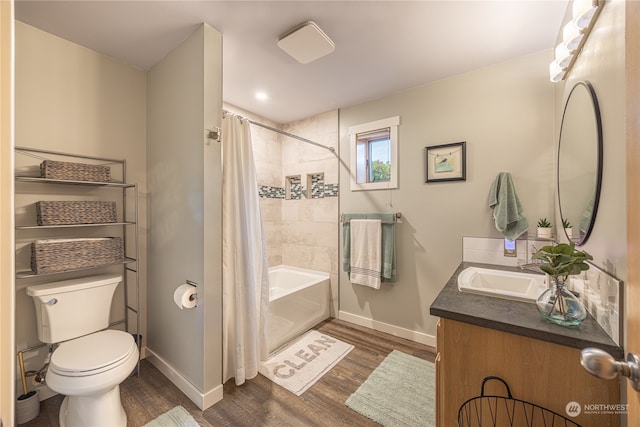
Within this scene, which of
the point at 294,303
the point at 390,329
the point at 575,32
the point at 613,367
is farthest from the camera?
the point at 390,329

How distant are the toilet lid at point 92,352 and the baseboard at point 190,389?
17.4 inches

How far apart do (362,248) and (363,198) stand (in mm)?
553

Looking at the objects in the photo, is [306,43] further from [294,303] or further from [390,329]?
[390,329]

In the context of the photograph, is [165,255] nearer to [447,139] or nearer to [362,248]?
[362,248]

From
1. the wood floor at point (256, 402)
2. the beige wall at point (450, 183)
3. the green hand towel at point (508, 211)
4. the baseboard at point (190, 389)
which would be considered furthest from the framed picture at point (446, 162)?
the baseboard at point (190, 389)

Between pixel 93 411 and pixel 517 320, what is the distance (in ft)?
7.11

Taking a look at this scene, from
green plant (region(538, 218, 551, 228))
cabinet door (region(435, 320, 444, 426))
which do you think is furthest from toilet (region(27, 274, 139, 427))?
green plant (region(538, 218, 551, 228))

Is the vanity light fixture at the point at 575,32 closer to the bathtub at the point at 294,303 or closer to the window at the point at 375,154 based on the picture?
the window at the point at 375,154

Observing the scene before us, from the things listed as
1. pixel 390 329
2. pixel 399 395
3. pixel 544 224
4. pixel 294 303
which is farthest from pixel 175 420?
pixel 544 224

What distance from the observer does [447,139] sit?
91.0 inches

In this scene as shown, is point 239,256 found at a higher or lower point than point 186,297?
higher

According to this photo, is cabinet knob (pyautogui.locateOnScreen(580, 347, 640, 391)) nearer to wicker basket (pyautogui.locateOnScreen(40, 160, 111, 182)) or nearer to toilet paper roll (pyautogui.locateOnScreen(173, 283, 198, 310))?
toilet paper roll (pyautogui.locateOnScreen(173, 283, 198, 310))

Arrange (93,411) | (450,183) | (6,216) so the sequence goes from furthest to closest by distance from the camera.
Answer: (450,183), (93,411), (6,216)

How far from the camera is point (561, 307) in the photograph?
993mm
